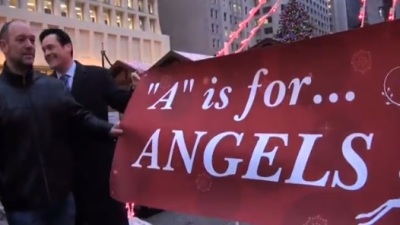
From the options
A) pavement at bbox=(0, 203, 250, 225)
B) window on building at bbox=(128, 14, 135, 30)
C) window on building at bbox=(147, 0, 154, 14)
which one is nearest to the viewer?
pavement at bbox=(0, 203, 250, 225)

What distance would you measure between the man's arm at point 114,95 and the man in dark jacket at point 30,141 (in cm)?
49

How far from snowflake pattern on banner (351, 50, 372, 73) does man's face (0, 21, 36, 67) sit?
178 centimetres

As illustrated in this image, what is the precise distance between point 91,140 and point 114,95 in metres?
0.36

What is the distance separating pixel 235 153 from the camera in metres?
2.32

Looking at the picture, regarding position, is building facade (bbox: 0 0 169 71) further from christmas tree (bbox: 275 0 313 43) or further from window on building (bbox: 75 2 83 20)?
christmas tree (bbox: 275 0 313 43)

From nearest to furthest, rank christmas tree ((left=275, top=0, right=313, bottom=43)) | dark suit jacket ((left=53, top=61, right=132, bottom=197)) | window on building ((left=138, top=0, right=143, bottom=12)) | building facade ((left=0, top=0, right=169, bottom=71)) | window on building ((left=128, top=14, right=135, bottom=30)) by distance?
dark suit jacket ((left=53, top=61, right=132, bottom=197))
christmas tree ((left=275, top=0, right=313, bottom=43))
building facade ((left=0, top=0, right=169, bottom=71))
window on building ((left=128, top=14, right=135, bottom=30))
window on building ((left=138, top=0, right=143, bottom=12))

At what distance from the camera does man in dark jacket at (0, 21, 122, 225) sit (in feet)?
8.67

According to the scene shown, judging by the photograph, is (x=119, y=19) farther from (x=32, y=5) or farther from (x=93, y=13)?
(x=32, y=5)

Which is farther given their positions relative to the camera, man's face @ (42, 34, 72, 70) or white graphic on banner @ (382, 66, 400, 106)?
man's face @ (42, 34, 72, 70)

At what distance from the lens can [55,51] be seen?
3.27 m

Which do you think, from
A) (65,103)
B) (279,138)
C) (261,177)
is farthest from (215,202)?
(65,103)

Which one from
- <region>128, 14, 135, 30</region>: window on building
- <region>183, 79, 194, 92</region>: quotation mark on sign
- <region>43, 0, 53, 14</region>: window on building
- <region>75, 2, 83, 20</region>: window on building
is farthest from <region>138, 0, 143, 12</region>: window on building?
<region>183, 79, 194, 92</region>: quotation mark on sign

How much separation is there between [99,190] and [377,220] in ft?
6.37

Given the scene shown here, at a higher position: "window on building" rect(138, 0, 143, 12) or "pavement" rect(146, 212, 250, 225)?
"window on building" rect(138, 0, 143, 12)
